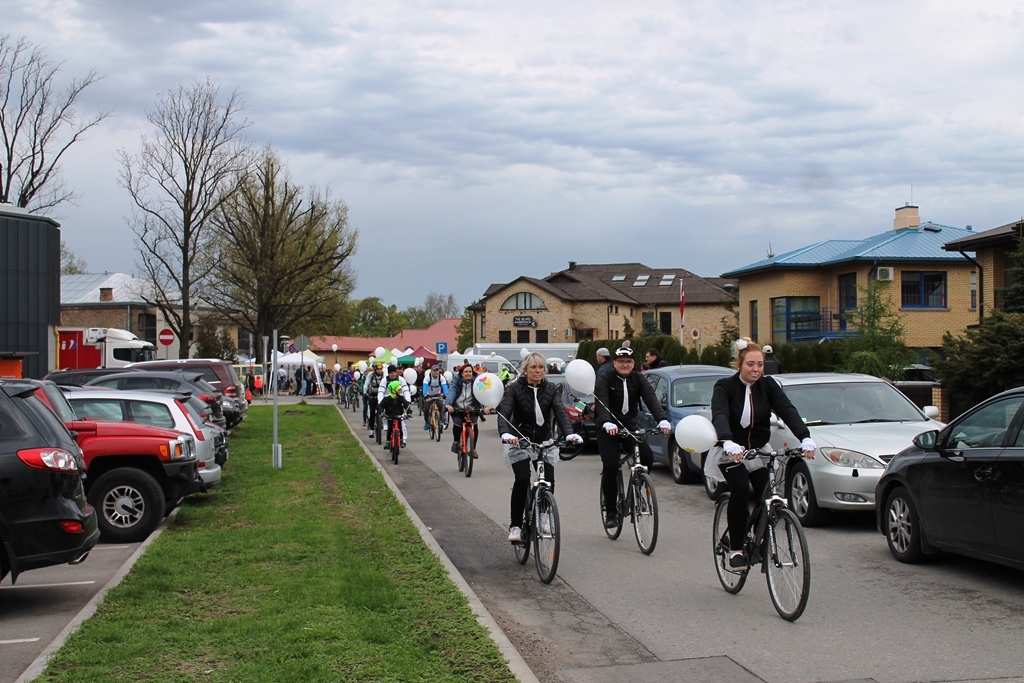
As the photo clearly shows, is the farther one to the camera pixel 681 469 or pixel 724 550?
pixel 681 469

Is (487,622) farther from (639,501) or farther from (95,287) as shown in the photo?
(95,287)

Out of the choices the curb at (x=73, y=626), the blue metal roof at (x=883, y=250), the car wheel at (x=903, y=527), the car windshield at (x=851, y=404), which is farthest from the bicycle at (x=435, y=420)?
the blue metal roof at (x=883, y=250)

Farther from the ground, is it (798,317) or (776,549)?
(798,317)

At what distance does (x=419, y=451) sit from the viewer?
23609 mm

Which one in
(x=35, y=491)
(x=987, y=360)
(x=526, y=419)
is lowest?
(x=35, y=491)

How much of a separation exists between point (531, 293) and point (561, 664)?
264 feet

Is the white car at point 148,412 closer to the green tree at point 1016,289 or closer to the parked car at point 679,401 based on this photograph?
the parked car at point 679,401

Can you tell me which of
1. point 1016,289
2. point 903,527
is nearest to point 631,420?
point 903,527

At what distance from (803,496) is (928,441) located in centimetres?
269

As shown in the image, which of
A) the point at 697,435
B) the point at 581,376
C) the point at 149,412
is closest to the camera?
the point at 697,435

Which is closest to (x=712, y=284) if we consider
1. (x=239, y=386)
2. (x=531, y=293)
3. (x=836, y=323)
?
(x=531, y=293)

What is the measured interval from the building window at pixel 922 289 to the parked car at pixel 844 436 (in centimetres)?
3248

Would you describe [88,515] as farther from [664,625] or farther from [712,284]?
[712,284]

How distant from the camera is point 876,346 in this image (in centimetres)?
2525
